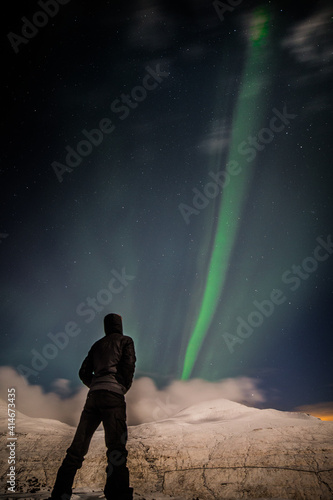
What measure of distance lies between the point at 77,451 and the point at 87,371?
1.26 metres

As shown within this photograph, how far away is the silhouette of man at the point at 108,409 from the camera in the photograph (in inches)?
146

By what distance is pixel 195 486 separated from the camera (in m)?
13.3

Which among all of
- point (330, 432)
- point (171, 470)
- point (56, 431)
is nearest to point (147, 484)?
point (171, 470)

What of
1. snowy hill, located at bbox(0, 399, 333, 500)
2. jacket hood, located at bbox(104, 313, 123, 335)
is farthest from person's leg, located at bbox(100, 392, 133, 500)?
snowy hill, located at bbox(0, 399, 333, 500)

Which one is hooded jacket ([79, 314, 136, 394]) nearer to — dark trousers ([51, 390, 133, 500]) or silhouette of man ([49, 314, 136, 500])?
silhouette of man ([49, 314, 136, 500])

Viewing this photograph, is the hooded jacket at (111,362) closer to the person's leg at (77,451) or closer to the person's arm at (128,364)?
the person's arm at (128,364)

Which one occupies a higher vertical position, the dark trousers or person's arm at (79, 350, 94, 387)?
person's arm at (79, 350, 94, 387)

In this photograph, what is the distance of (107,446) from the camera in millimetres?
3898

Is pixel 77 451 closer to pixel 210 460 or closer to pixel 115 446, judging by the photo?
pixel 115 446

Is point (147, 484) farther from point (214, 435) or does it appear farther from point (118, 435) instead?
point (118, 435)

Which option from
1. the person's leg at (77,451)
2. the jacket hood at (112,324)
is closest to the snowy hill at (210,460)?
the person's leg at (77,451)

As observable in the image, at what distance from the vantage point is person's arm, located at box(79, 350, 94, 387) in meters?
4.86

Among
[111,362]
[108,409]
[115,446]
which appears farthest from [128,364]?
[115,446]

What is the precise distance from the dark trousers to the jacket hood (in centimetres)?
113
